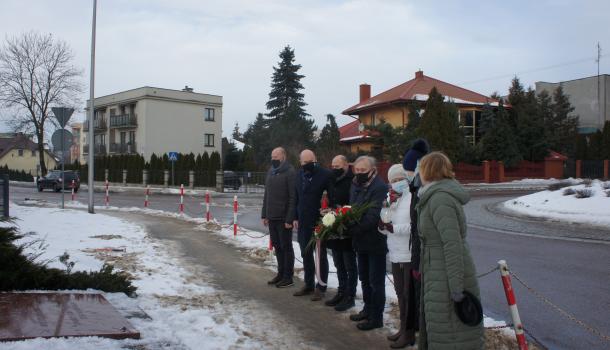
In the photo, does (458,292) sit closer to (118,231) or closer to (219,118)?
(118,231)

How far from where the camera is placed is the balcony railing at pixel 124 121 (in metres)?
61.2

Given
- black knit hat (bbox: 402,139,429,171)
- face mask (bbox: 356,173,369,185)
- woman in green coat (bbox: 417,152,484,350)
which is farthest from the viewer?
face mask (bbox: 356,173,369,185)

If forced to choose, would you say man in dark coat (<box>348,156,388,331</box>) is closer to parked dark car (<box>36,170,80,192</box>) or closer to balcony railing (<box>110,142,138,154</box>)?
parked dark car (<box>36,170,80,192</box>)

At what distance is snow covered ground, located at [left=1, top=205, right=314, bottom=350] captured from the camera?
5125mm

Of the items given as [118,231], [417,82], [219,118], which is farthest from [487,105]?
[118,231]

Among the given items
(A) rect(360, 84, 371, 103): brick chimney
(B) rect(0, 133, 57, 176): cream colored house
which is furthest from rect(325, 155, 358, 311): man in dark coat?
(B) rect(0, 133, 57, 176): cream colored house

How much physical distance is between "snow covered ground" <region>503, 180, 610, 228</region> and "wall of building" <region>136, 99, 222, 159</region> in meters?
44.8

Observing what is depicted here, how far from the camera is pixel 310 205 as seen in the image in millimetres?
7348

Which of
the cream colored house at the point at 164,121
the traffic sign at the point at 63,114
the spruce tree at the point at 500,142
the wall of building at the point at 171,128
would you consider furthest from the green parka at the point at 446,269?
the wall of building at the point at 171,128

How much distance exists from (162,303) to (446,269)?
4.02 meters

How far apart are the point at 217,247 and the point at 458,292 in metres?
8.73

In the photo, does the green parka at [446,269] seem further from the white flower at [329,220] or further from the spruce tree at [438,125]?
the spruce tree at [438,125]

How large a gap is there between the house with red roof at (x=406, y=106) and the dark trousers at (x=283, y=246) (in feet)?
120

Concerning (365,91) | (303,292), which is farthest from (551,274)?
(365,91)
